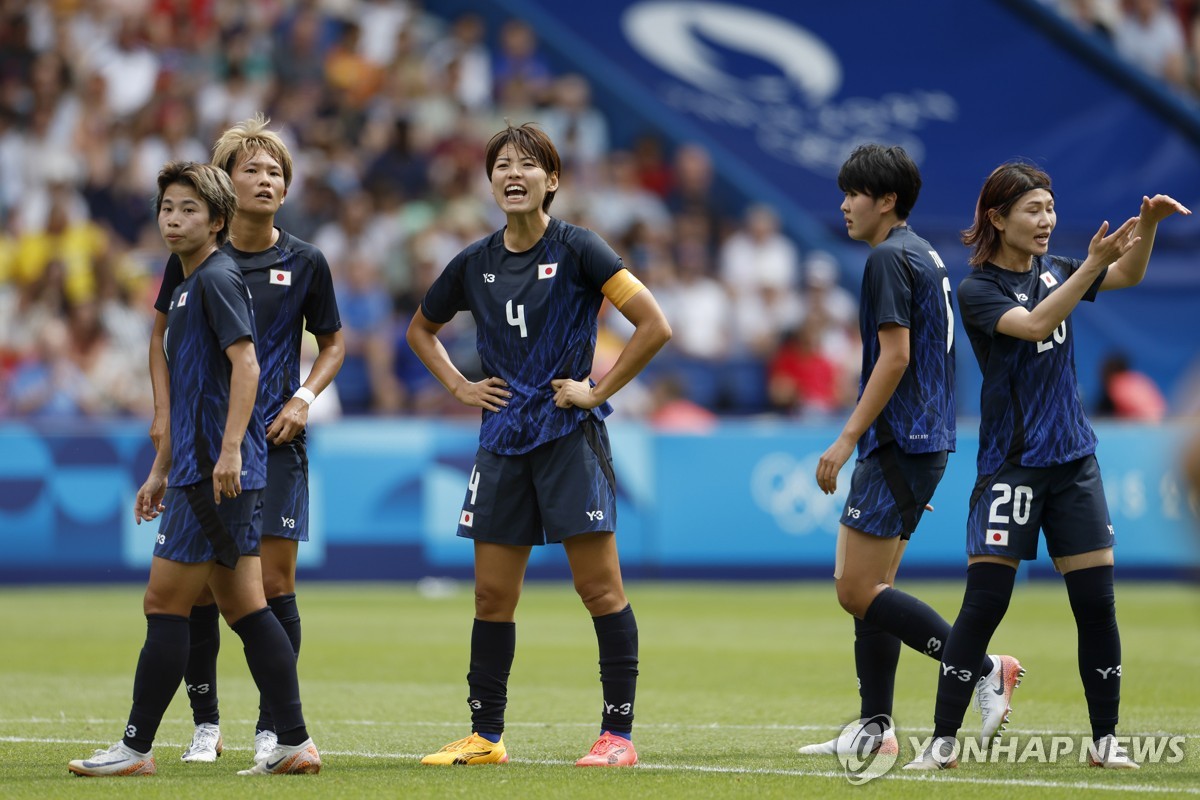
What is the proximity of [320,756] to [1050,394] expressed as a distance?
10.4 ft

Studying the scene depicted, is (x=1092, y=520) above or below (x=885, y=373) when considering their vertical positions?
below

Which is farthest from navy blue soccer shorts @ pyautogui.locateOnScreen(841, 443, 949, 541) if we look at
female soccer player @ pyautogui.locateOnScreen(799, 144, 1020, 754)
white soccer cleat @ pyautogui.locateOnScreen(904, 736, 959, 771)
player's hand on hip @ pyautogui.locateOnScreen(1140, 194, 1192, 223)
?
player's hand on hip @ pyautogui.locateOnScreen(1140, 194, 1192, 223)

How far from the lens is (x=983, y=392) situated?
22.6ft

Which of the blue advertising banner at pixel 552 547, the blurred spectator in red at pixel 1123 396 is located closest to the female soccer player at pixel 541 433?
the blue advertising banner at pixel 552 547

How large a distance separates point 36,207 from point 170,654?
14547 millimetres

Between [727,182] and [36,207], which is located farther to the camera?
[727,182]

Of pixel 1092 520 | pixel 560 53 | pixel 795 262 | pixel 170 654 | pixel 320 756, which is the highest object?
pixel 560 53

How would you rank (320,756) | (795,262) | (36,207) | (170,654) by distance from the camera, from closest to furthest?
1. (170,654)
2. (320,756)
3. (36,207)
4. (795,262)

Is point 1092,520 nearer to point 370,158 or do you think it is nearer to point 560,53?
point 370,158

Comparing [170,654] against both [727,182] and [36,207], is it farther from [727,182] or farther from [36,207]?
[727,182]

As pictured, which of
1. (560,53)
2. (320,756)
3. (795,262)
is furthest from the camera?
(560,53)

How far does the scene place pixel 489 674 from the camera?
7.14m

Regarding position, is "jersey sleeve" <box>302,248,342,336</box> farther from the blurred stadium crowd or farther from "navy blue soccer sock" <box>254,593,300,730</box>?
the blurred stadium crowd

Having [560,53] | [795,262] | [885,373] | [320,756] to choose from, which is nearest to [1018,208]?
[885,373]
